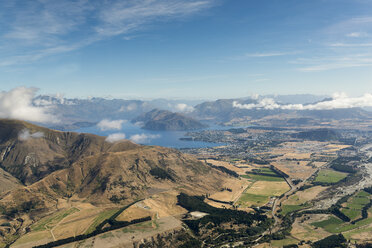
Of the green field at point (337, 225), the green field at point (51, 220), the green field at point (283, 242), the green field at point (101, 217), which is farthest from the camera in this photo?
the green field at point (51, 220)

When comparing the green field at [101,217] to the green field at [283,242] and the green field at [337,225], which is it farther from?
the green field at [337,225]

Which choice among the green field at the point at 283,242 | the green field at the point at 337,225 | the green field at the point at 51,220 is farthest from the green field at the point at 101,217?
the green field at the point at 337,225

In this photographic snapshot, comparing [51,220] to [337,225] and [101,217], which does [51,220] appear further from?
[337,225]

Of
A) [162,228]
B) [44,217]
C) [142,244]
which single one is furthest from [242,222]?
[44,217]

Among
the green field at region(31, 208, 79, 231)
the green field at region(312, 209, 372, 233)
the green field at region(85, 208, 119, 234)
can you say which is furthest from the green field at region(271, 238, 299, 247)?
the green field at region(31, 208, 79, 231)

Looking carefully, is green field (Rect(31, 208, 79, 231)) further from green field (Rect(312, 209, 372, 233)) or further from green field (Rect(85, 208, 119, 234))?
green field (Rect(312, 209, 372, 233))

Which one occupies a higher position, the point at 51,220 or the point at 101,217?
the point at 101,217

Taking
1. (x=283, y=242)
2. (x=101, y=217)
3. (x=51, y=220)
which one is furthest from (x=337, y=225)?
(x=51, y=220)

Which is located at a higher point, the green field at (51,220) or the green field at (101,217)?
the green field at (101,217)
